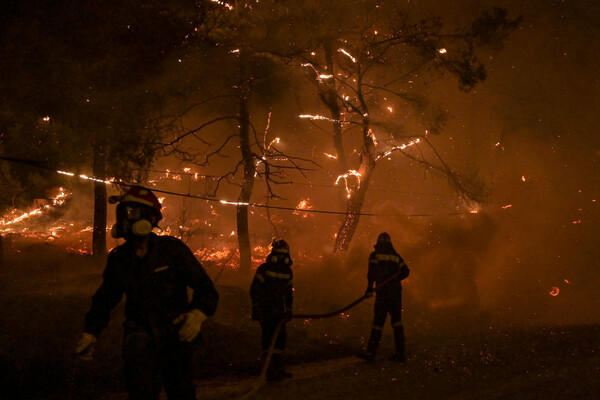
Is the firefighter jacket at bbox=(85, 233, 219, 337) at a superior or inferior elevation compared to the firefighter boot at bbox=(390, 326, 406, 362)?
superior

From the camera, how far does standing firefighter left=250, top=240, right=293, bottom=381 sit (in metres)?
6.61

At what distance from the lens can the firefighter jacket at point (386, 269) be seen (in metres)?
7.64

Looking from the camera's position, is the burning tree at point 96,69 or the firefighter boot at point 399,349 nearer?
the firefighter boot at point 399,349

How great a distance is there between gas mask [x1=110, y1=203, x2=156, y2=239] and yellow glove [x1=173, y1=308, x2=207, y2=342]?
27.9 inches

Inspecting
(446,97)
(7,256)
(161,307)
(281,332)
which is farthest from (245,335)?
(446,97)

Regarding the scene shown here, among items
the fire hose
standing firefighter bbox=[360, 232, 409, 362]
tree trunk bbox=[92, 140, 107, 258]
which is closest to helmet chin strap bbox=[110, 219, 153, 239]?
the fire hose

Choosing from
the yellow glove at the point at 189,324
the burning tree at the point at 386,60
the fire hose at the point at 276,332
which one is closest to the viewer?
the yellow glove at the point at 189,324

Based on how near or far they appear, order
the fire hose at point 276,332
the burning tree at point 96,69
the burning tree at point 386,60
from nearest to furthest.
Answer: the fire hose at point 276,332
the burning tree at point 96,69
the burning tree at point 386,60

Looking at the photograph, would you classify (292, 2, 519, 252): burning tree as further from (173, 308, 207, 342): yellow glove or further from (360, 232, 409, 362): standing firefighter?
(173, 308, 207, 342): yellow glove

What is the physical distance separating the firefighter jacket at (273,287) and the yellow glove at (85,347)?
312 centimetres

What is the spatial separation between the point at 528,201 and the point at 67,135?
15.6m

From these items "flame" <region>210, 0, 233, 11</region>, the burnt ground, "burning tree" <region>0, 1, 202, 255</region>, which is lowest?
the burnt ground

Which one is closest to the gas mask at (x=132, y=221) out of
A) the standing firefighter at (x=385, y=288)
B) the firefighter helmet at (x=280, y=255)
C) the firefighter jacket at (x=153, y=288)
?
the firefighter jacket at (x=153, y=288)

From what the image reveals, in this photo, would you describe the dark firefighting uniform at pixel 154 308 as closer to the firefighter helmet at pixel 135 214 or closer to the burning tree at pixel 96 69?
the firefighter helmet at pixel 135 214
